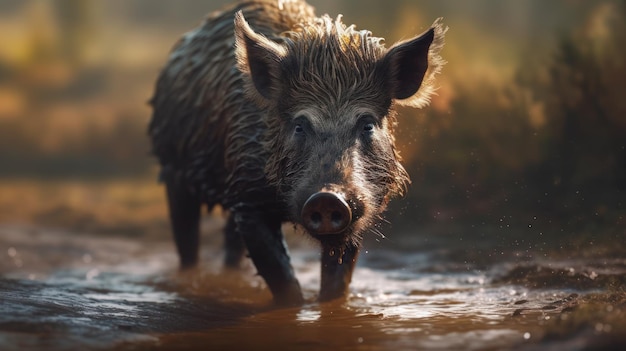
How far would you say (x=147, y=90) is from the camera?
554 inches

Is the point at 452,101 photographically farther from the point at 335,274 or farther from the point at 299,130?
the point at 299,130

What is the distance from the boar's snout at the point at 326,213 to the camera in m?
4.55

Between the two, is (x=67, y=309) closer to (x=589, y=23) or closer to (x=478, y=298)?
(x=478, y=298)

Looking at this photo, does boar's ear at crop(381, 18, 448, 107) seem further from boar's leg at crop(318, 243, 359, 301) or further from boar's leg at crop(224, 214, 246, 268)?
boar's leg at crop(224, 214, 246, 268)

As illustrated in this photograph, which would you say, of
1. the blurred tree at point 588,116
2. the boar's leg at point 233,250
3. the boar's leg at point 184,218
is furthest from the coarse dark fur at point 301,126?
the blurred tree at point 588,116

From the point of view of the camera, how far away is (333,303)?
5.62 metres

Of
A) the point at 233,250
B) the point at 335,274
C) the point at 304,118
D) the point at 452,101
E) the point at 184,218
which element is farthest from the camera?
the point at 452,101

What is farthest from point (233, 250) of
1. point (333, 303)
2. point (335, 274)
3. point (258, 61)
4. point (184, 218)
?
point (258, 61)

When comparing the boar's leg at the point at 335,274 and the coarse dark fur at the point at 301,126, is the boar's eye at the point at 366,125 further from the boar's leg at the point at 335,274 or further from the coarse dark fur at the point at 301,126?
the boar's leg at the point at 335,274

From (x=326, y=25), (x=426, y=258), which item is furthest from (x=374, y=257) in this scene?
(x=326, y=25)

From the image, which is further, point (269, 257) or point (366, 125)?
point (269, 257)

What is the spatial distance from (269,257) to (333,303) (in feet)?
1.49

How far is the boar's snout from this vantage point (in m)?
4.55

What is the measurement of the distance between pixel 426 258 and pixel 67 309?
3610 millimetres
